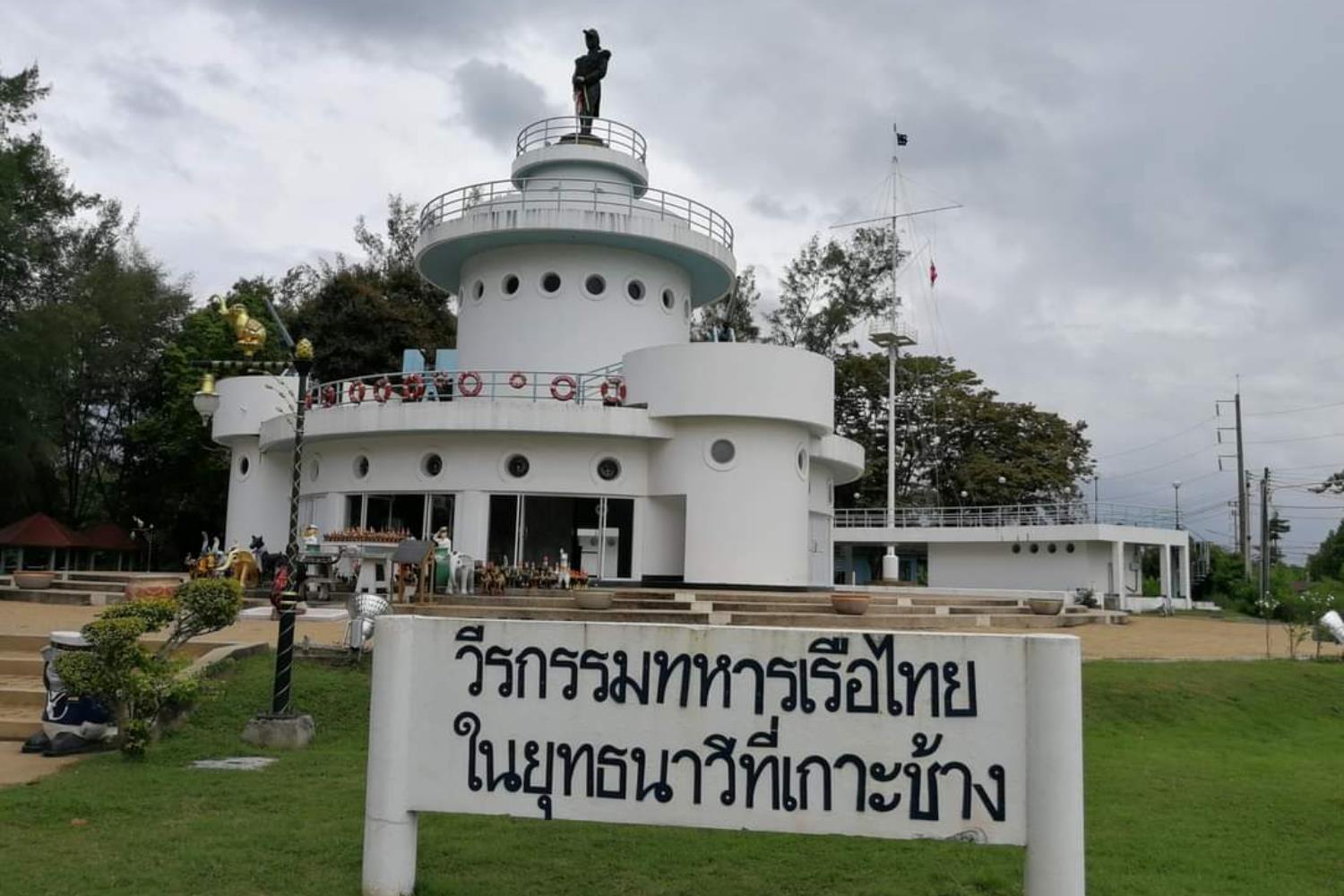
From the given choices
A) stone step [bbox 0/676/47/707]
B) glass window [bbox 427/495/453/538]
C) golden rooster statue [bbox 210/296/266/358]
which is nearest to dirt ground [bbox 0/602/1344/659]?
stone step [bbox 0/676/47/707]

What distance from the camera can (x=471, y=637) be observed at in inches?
229

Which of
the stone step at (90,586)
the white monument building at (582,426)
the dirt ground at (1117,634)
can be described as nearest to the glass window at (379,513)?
the white monument building at (582,426)

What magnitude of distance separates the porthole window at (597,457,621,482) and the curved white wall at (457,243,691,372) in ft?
11.6

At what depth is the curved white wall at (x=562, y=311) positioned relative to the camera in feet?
81.0

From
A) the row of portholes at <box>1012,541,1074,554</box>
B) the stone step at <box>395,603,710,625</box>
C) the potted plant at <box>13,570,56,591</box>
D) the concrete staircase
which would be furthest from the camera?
the row of portholes at <box>1012,541,1074,554</box>

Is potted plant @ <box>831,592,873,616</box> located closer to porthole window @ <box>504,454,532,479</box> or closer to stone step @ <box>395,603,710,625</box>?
stone step @ <box>395,603,710,625</box>

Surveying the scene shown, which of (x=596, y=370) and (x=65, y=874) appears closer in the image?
(x=65, y=874)

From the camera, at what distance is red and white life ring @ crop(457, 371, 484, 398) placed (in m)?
21.7

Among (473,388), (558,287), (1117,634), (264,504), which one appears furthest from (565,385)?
(1117,634)

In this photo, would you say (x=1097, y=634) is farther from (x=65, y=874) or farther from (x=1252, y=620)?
(x=65, y=874)

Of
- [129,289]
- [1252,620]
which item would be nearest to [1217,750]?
[1252,620]

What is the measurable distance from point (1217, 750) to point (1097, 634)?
1112 cm

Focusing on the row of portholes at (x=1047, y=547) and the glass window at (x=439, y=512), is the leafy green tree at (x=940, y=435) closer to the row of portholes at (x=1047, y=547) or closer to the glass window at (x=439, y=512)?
the row of portholes at (x=1047, y=547)

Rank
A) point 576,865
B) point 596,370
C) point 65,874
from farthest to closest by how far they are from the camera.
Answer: point 596,370 < point 576,865 < point 65,874
